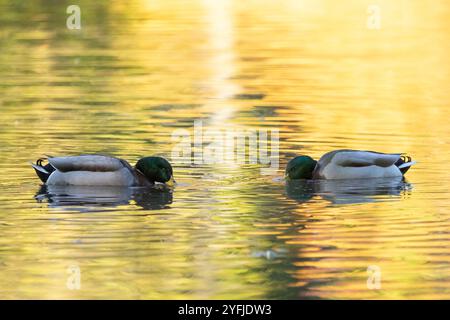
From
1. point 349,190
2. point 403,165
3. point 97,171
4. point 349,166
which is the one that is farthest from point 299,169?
point 97,171

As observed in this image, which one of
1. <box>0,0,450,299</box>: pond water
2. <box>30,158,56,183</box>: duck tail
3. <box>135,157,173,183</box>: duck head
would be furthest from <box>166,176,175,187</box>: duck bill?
<box>30,158,56,183</box>: duck tail

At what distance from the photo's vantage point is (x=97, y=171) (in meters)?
14.8

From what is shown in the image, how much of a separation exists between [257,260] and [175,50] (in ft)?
56.1

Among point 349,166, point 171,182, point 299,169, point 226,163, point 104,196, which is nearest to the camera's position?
point 104,196

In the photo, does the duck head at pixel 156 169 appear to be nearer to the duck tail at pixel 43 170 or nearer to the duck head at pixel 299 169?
the duck tail at pixel 43 170

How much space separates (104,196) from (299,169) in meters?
2.10

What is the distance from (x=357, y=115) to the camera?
1948 centimetres

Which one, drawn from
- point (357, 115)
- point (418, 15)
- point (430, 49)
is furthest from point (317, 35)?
point (357, 115)

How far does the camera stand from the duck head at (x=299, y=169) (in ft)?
49.9

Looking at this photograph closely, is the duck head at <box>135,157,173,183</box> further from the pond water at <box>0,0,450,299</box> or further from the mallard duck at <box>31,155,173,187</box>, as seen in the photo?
the pond water at <box>0,0,450,299</box>

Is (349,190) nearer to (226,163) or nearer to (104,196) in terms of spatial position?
(226,163)

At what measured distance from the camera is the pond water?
11047 millimetres

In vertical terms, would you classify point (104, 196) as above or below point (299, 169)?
below
